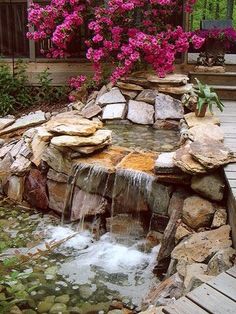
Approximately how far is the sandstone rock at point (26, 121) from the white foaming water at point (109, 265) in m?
2.09

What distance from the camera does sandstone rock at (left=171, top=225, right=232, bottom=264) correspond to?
329 cm

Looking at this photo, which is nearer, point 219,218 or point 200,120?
point 219,218

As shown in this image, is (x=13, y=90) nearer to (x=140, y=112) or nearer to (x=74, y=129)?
(x=140, y=112)

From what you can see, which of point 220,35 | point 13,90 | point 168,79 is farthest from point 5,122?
point 220,35

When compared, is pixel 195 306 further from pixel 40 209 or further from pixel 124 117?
pixel 124 117

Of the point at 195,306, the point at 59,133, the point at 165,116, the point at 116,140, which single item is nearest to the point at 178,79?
the point at 165,116

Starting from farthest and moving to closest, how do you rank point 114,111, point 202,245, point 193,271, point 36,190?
1. point 114,111
2. point 36,190
3. point 202,245
4. point 193,271

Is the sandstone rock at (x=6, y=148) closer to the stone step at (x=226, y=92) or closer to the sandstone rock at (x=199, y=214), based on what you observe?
the sandstone rock at (x=199, y=214)

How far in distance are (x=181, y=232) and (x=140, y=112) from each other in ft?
8.61

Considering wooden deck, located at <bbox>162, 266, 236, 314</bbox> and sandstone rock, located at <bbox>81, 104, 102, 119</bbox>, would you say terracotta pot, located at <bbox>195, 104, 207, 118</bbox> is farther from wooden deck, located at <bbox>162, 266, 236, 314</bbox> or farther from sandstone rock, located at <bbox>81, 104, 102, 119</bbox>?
wooden deck, located at <bbox>162, 266, 236, 314</bbox>

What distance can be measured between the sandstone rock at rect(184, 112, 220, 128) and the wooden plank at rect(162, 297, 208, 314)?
2987 mm

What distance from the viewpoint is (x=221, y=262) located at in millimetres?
2914

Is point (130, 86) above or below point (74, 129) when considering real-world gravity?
above

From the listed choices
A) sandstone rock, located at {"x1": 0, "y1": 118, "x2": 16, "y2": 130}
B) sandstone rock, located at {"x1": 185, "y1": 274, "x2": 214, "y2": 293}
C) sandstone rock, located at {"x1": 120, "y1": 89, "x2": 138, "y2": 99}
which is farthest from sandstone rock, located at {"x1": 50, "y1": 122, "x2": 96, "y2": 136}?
sandstone rock, located at {"x1": 185, "y1": 274, "x2": 214, "y2": 293}
